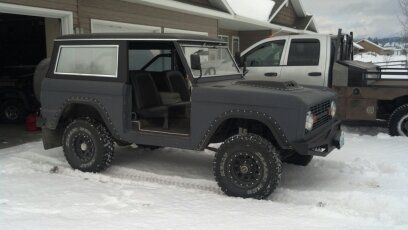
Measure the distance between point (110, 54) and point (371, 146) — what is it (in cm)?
485

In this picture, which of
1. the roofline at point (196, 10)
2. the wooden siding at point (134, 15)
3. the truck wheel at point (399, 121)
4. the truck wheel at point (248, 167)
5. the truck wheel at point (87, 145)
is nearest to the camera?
the truck wheel at point (248, 167)

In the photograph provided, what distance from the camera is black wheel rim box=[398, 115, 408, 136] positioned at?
336 inches

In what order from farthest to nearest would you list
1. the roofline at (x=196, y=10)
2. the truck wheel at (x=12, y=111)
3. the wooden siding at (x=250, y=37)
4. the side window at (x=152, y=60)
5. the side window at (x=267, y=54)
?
the wooden siding at (x=250, y=37)
the truck wheel at (x=12, y=111)
the roofline at (x=196, y=10)
the side window at (x=267, y=54)
the side window at (x=152, y=60)

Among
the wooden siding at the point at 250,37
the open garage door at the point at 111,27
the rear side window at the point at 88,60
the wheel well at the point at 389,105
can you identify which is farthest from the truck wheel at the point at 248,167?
the wooden siding at the point at 250,37

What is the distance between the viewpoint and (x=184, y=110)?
6.54m

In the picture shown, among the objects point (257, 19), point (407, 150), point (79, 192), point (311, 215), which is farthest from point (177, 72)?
point (257, 19)

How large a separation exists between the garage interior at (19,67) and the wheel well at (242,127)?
482cm

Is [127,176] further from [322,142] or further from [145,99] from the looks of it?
[322,142]

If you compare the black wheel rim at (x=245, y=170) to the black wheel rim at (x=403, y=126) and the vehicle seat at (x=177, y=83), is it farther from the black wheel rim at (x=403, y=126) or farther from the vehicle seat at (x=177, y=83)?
the black wheel rim at (x=403, y=126)

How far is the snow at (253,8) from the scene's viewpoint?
57.9 feet

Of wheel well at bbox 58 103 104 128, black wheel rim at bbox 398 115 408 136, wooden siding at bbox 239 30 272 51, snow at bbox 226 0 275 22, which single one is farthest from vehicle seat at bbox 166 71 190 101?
wooden siding at bbox 239 30 272 51

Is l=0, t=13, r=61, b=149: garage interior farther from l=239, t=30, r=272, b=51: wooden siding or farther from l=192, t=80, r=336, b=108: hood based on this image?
l=239, t=30, r=272, b=51: wooden siding

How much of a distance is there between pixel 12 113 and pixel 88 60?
6.21 meters

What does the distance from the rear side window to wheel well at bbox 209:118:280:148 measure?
1.67 meters
